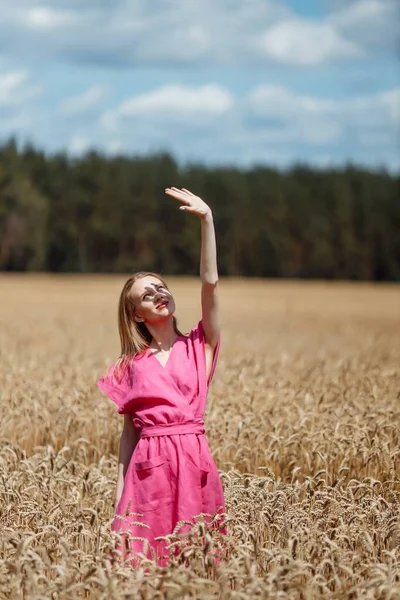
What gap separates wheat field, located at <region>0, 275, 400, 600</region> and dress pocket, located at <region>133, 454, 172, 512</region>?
0.28 meters

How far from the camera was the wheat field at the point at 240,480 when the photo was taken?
4.28 m

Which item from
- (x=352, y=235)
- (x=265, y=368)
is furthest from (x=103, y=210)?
(x=265, y=368)

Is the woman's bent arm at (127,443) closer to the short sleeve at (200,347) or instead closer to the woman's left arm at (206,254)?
the short sleeve at (200,347)

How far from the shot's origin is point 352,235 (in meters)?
81.0

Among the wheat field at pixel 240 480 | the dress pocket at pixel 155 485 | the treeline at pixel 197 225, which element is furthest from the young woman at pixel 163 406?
the treeline at pixel 197 225

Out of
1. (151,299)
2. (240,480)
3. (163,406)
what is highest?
(151,299)

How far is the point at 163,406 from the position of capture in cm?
523

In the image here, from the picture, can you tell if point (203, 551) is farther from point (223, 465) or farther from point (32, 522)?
point (223, 465)

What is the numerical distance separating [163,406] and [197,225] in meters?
73.5

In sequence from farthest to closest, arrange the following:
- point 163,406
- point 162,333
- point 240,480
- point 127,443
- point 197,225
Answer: point 197,225, point 240,480, point 162,333, point 127,443, point 163,406

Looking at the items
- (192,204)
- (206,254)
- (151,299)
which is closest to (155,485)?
(151,299)

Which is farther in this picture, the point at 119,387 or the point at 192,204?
the point at 119,387

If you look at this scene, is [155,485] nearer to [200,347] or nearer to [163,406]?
[163,406]

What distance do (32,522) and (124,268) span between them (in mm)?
75180
